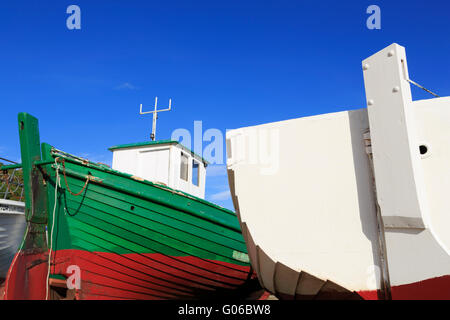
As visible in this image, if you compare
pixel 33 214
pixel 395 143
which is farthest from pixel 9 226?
pixel 395 143

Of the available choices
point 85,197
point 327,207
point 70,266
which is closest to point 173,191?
point 85,197

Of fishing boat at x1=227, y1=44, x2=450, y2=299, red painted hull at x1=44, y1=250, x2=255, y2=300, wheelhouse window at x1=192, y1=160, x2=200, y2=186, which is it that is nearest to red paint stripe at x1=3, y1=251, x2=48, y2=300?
red painted hull at x1=44, y1=250, x2=255, y2=300

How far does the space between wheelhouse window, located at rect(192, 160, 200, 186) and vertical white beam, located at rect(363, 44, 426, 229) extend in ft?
19.0

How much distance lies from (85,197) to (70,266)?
3.25 ft

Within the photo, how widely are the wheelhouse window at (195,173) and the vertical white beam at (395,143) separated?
19.0 ft

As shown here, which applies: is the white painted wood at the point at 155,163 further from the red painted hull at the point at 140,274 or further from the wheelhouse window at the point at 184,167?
the red painted hull at the point at 140,274

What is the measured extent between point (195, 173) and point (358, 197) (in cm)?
580

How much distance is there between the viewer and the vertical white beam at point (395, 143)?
4.76ft

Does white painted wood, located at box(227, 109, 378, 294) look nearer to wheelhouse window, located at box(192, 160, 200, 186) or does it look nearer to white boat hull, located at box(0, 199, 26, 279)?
wheelhouse window, located at box(192, 160, 200, 186)

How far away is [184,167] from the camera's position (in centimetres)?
684

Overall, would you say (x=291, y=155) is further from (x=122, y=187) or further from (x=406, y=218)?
(x=122, y=187)

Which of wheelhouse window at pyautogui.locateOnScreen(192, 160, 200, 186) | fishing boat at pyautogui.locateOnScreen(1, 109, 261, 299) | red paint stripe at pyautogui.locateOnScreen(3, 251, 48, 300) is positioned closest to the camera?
red paint stripe at pyautogui.locateOnScreen(3, 251, 48, 300)

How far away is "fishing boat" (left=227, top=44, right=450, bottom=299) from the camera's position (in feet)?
4.78
